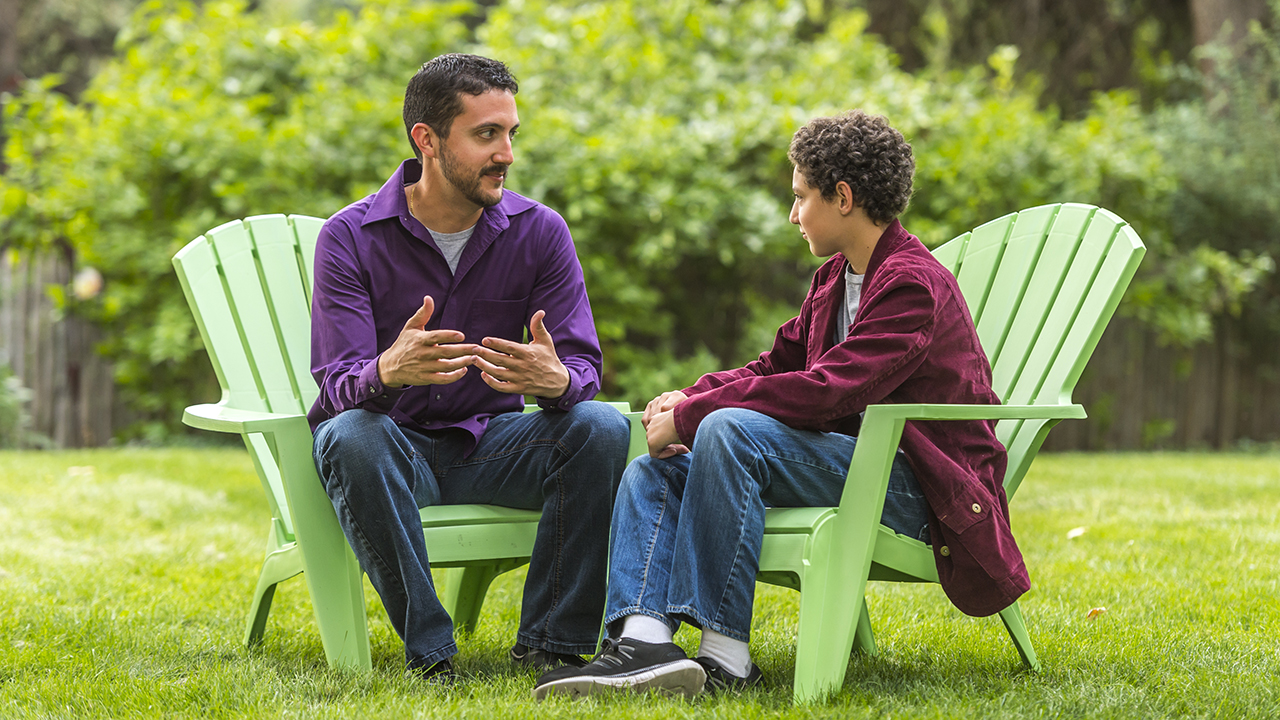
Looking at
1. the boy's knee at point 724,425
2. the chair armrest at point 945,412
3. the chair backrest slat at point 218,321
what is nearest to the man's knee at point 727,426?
the boy's knee at point 724,425

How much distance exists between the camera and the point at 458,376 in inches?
89.8

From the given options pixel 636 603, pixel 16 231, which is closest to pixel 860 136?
pixel 636 603

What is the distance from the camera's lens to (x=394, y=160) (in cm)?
618

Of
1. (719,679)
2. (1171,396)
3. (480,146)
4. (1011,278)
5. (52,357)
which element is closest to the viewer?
(719,679)

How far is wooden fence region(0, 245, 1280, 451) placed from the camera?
707 cm

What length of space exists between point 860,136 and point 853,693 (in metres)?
1.13

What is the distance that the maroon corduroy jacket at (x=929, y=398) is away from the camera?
2152mm

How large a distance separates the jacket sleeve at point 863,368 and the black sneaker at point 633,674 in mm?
516

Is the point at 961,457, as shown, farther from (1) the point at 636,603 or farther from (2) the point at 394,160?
(2) the point at 394,160

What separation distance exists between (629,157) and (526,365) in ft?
12.2

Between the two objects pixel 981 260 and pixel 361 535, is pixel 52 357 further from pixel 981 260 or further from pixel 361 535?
pixel 981 260

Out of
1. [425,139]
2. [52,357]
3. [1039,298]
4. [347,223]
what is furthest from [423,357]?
[52,357]

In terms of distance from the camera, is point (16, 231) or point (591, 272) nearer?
point (591, 272)

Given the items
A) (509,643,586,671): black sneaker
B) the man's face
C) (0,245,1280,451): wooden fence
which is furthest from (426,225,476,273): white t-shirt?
(0,245,1280,451): wooden fence
